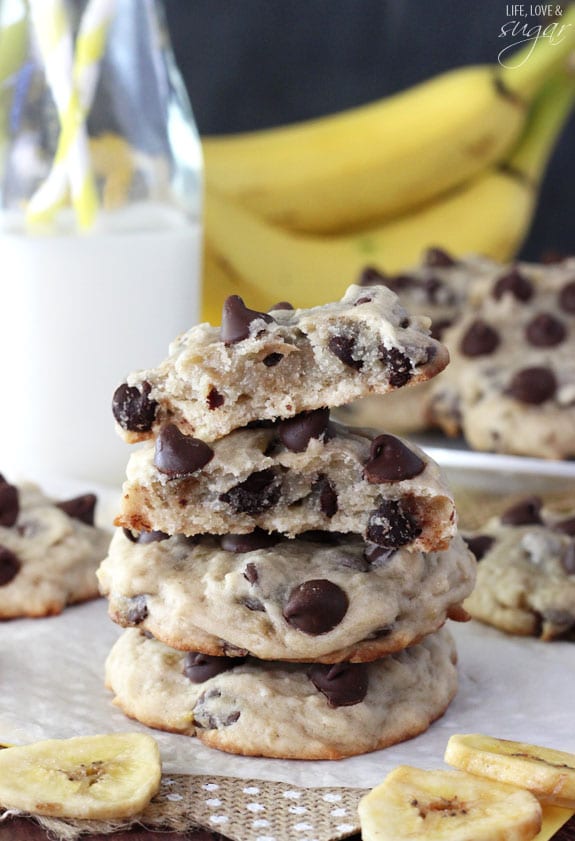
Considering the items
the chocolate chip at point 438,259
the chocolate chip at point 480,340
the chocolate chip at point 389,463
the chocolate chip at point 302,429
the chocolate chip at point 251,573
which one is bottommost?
the chocolate chip at point 480,340

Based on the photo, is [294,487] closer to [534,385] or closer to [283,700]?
[283,700]

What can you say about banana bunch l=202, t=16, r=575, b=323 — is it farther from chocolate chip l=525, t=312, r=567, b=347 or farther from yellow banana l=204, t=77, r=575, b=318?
chocolate chip l=525, t=312, r=567, b=347

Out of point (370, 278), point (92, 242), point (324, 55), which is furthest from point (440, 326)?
point (324, 55)

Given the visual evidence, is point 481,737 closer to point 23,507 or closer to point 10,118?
point 23,507

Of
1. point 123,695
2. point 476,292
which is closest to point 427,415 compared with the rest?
point 476,292

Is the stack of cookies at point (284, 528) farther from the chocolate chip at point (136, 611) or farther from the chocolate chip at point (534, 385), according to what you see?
the chocolate chip at point (534, 385)

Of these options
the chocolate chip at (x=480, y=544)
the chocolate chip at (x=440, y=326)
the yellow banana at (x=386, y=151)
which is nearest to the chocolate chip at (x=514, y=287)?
the chocolate chip at (x=440, y=326)
